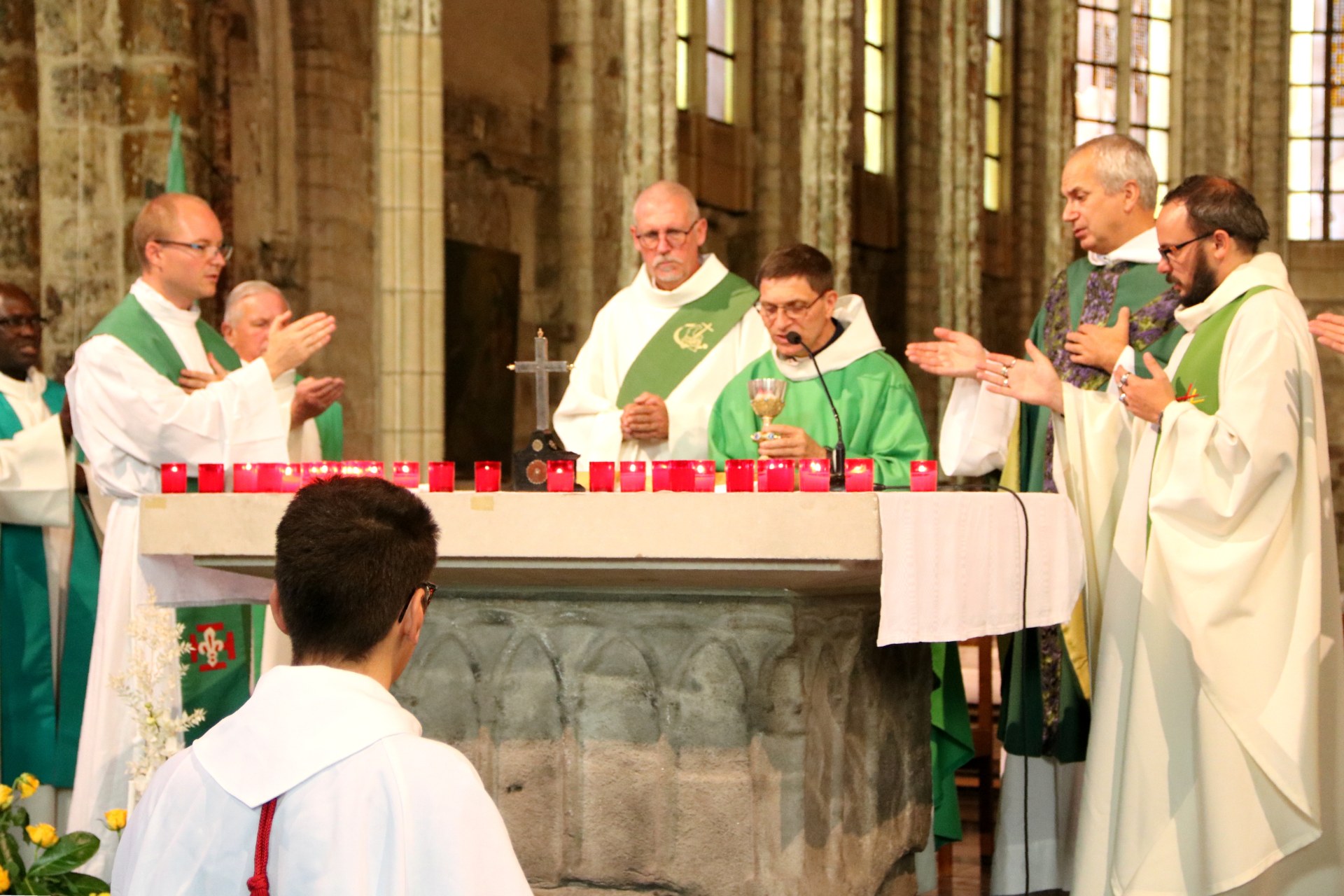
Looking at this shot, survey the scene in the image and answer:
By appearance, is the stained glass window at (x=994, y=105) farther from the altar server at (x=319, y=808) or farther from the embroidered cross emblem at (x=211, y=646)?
the altar server at (x=319, y=808)

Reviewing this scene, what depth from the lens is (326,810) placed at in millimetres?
1814

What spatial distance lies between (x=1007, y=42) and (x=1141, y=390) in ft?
46.5

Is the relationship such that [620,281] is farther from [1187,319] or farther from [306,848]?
[306,848]

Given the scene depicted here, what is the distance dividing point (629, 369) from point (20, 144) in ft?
9.01

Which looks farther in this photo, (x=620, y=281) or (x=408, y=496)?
(x=620, y=281)

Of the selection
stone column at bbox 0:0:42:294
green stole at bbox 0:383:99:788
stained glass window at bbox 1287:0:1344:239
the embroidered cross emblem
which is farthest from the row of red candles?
stained glass window at bbox 1287:0:1344:239

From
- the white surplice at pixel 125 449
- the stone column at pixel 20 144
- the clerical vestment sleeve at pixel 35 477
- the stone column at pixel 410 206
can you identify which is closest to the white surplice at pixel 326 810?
the white surplice at pixel 125 449

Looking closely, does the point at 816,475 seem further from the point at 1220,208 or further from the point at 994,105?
the point at 994,105

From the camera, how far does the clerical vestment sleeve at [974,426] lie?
483cm

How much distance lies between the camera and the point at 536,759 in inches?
152

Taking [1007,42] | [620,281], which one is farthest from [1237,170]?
[620,281]

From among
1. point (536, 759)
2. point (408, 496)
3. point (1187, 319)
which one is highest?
point (1187, 319)

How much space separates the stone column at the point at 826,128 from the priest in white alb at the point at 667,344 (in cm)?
839

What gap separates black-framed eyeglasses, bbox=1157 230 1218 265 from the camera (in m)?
4.28
